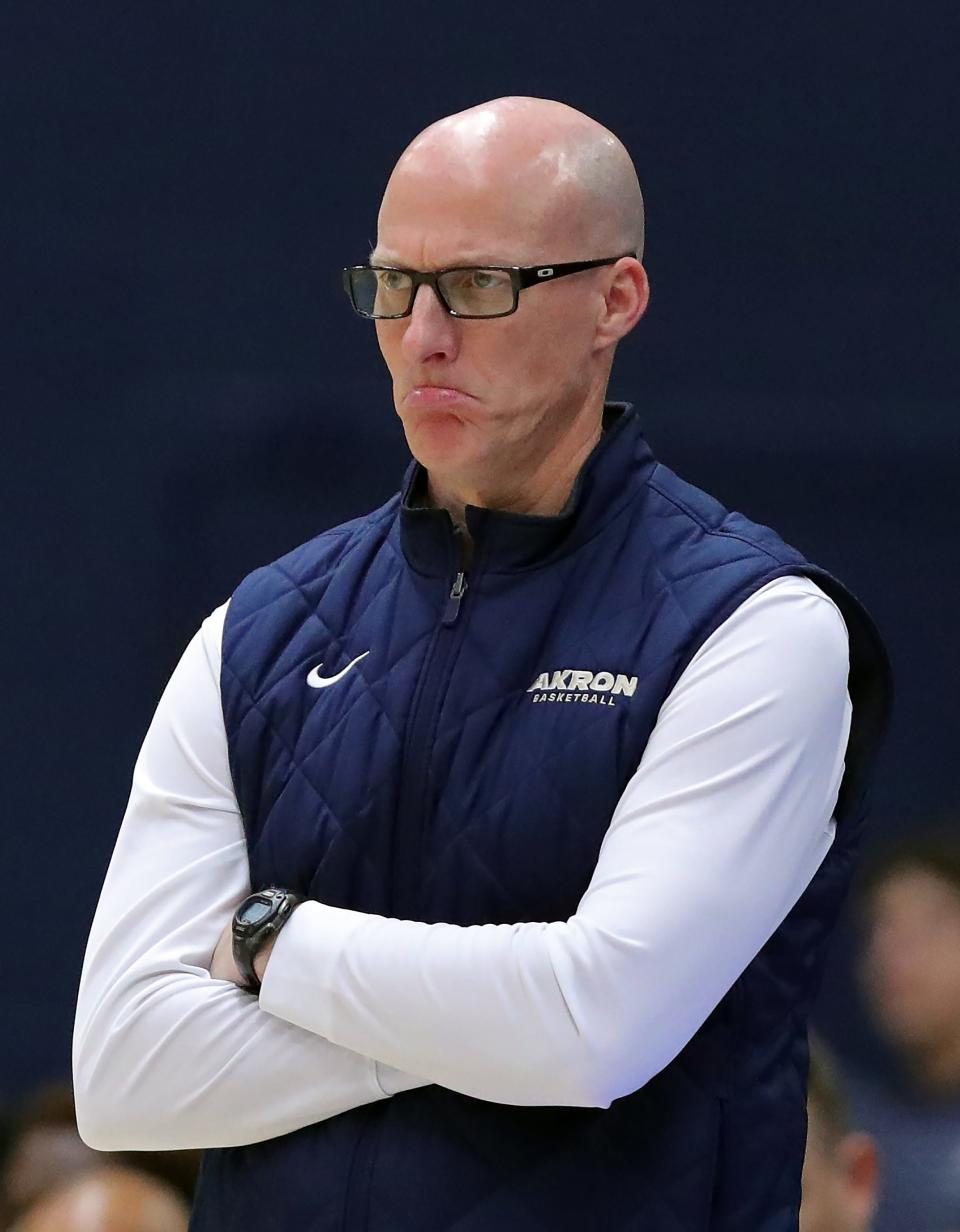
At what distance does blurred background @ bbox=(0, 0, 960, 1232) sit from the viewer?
13.2ft

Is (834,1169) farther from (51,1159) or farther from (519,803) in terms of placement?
(519,803)

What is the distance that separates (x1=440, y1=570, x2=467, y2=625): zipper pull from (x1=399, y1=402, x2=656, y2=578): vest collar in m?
0.02

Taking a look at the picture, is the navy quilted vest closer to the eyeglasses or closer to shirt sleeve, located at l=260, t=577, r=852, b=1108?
shirt sleeve, located at l=260, t=577, r=852, b=1108

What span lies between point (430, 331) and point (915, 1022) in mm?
2207

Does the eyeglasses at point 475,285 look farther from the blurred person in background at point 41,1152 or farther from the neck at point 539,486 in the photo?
the blurred person in background at point 41,1152

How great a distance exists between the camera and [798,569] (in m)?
2.07

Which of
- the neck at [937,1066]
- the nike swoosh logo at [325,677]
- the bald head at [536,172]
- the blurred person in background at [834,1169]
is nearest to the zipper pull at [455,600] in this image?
the nike swoosh logo at [325,677]

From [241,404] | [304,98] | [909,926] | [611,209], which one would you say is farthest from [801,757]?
[304,98]

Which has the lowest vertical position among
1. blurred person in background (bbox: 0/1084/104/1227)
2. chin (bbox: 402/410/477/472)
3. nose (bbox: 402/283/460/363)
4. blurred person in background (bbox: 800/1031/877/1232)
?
blurred person in background (bbox: 0/1084/104/1227)

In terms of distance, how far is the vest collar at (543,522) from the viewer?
2.15 meters

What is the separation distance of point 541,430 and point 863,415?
195 centimetres

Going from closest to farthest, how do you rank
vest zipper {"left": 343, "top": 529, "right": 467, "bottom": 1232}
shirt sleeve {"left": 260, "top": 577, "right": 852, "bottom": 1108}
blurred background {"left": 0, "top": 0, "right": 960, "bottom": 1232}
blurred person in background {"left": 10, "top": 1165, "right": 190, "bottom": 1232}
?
shirt sleeve {"left": 260, "top": 577, "right": 852, "bottom": 1108} < vest zipper {"left": 343, "top": 529, "right": 467, "bottom": 1232} < blurred person in background {"left": 10, "top": 1165, "right": 190, "bottom": 1232} < blurred background {"left": 0, "top": 0, "right": 960, "bottom": 1232}

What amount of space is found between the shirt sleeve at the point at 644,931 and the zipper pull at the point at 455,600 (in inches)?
10.5

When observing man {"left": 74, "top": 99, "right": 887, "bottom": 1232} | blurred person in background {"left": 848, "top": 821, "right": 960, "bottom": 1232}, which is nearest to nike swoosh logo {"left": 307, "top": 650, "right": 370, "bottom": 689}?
man {"left": 74, "top": 99, "right": 887, "bottom": 1232}
